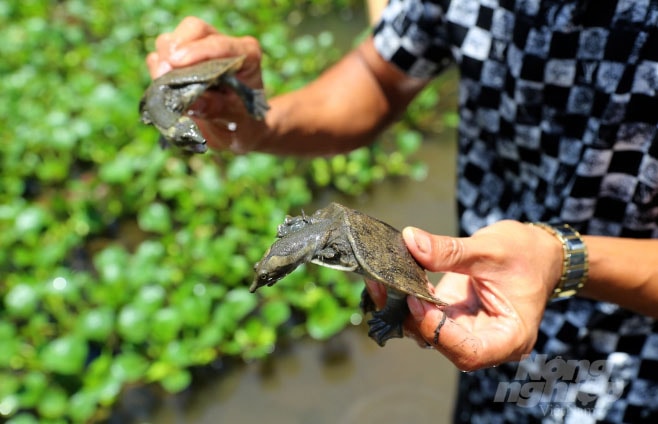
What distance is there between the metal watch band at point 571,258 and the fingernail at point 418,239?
0.90 feet

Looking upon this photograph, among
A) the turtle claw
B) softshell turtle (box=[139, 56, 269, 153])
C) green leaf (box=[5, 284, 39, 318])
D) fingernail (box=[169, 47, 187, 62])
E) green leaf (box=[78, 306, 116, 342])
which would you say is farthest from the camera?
green leaf (box=[5, 284, 39, 318])

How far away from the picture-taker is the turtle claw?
3.30 ft

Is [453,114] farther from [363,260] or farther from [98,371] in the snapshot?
[363,260]

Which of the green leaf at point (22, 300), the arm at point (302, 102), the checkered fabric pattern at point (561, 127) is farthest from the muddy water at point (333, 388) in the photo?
the arm at point (302, 102)

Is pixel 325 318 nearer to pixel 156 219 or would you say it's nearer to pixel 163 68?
pixel 156 219

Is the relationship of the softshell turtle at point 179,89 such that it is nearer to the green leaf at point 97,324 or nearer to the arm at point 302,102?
the arm at point 302,102

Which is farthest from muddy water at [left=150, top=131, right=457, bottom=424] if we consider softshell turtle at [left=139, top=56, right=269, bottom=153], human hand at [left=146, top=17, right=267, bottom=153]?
softshell turtle at [left=139, top=56, right=269, bottom=153]

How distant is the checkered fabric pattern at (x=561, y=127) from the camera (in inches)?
41.9

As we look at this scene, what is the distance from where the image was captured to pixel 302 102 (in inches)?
58.9

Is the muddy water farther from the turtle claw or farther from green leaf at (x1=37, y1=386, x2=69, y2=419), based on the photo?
the turtle claw

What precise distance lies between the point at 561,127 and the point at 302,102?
606 millimetres

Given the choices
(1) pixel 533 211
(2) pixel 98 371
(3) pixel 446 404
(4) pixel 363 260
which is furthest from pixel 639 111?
(2) pixel 98 371

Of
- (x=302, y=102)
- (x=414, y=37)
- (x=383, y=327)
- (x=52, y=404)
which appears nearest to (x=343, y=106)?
(x=302, y=102)

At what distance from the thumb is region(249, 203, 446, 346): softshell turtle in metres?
0.02
